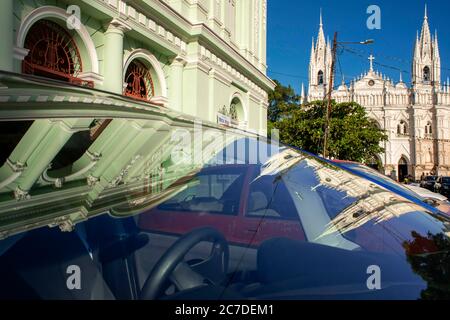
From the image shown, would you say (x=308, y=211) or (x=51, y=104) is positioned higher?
(x=51, y=104)

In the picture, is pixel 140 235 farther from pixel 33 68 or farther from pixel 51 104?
pixel 33 68

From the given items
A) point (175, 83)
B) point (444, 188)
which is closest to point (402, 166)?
point (444, 188)

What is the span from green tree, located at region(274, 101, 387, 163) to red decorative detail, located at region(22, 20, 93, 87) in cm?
1900

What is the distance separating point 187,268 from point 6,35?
4709 millimetres

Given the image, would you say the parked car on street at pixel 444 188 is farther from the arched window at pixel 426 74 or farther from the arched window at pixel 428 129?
the arched window at pixel 426 74

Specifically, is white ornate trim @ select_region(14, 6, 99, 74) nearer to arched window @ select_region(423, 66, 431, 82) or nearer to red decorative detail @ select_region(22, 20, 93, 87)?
red decorative detail @ select_region(22, 20, 93, 87)

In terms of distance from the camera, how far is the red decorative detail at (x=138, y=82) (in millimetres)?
6996

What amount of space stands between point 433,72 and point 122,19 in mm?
59762

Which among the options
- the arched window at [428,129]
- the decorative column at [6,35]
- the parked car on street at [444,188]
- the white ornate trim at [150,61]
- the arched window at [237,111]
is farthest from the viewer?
the arched window at [428,129]

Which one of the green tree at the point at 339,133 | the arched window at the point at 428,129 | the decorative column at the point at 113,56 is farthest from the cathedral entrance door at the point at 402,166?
the decorative column at the point at 113,56

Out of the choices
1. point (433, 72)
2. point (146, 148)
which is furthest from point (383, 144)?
point (146, 148)

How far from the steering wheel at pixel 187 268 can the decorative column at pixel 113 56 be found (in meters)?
5.44

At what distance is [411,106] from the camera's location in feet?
169

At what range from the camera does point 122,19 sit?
6.10m
